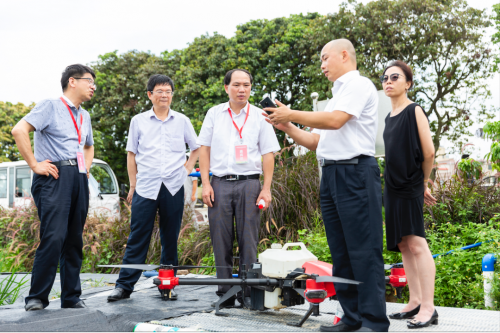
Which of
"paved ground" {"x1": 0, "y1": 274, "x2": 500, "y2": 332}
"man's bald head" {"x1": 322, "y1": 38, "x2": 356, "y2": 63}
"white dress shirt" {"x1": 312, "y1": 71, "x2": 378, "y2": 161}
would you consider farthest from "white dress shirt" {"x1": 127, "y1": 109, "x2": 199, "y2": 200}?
"man's bald head" {"x1": 322, "y1": 38, "x2": 356, "y2": 63}

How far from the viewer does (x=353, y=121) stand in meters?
2.57

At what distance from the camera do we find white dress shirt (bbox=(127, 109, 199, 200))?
3.93m

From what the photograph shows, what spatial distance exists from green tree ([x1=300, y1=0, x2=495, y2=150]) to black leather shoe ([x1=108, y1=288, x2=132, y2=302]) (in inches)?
487

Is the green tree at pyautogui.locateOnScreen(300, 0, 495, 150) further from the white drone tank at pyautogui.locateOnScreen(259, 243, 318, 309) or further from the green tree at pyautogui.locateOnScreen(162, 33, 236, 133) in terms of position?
the white drone tank at pyautogui.locateOnScreen(259, 243, 318, 309)

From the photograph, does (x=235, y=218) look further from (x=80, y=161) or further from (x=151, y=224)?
(x=80, y=161)

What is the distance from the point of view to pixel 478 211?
4.71 meters

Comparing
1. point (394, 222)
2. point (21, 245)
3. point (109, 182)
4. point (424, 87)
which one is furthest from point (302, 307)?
point (424, 87)

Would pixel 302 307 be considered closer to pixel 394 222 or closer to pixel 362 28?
pixel 394 222

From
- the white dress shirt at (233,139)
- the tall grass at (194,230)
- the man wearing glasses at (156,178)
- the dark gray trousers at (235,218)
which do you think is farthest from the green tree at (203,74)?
the dark gray trousers at (235,218)

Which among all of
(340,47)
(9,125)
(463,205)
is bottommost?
(463,205)

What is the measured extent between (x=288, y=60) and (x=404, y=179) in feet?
52.7

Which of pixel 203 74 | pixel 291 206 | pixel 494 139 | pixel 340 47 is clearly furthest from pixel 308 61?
pixel 340 47

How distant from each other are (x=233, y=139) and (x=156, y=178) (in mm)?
851

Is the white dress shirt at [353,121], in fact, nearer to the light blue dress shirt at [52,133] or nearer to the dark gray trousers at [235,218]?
the dark gray trousers at [235,218]
